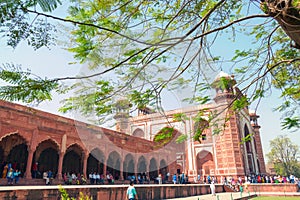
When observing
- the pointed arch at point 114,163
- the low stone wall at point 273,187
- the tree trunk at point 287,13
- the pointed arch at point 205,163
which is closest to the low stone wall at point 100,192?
the tree trunk at point 287,13

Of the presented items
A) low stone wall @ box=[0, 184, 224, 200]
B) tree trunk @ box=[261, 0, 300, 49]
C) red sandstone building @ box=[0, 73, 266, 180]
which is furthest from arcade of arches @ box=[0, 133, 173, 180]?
tree trunk @ box=[261, 0, 300, 49]

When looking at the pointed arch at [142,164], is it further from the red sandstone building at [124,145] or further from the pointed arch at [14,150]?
the pointed arch at [14,150]

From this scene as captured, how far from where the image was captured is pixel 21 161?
11.9 m

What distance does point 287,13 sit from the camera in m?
2.42

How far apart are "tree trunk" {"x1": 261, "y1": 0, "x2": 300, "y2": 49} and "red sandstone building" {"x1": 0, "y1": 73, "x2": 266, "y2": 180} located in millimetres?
1732

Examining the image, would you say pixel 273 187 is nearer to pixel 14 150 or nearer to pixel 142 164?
pixel 142 164

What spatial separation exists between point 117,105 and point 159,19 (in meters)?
1.42

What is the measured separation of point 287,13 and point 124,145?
49.4 feet

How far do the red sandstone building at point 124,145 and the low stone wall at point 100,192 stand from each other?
1.73m

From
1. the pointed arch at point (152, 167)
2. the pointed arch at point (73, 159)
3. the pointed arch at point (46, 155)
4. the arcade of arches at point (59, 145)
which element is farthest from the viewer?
the pointed arch at point (152, 167)

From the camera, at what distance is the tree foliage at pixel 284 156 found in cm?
3591

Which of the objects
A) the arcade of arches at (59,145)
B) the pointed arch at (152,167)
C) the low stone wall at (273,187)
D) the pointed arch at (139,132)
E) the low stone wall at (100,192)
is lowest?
the low stone wall at (273,187)

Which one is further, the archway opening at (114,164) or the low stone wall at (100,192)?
the archway opening at (114,164)

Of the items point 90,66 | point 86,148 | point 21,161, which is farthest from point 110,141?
point 90,66
